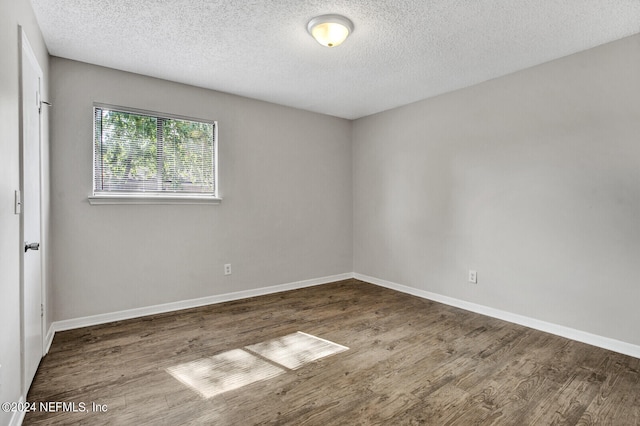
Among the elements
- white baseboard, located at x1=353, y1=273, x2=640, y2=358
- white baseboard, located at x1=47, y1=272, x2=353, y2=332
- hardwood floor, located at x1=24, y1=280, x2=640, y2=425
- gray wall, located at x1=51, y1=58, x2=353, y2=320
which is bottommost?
hardwood floor, located at x1=24, y1=280, x2=640, y2=425

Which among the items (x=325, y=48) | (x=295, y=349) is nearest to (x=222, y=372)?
(x=295, y=349)

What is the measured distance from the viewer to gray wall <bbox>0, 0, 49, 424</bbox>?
4.88ft

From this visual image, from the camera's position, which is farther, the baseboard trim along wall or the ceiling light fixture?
the baseboard trim along wall

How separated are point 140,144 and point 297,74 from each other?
177 cm

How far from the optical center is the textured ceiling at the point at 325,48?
2219 millimetres

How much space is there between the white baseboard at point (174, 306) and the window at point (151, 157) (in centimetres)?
111

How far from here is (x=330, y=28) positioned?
93.8 inches

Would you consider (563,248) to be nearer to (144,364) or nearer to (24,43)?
(144,364)

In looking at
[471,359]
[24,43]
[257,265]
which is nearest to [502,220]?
[471,359]

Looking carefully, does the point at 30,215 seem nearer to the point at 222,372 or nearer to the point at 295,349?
the point at 222,372

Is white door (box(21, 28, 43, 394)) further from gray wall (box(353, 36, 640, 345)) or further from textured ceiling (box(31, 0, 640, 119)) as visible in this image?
gray wall (box(353, 36, 640, 345))

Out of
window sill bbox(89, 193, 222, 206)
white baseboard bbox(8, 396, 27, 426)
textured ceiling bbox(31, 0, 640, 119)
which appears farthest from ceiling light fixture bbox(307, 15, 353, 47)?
white baseboard bbox(8, 396, 27, 426)

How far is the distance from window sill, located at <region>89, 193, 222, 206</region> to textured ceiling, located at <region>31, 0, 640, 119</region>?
1.25 meters

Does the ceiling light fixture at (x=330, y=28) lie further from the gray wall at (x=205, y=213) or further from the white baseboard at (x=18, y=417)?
the white baseboard at (x=18, y=417)
